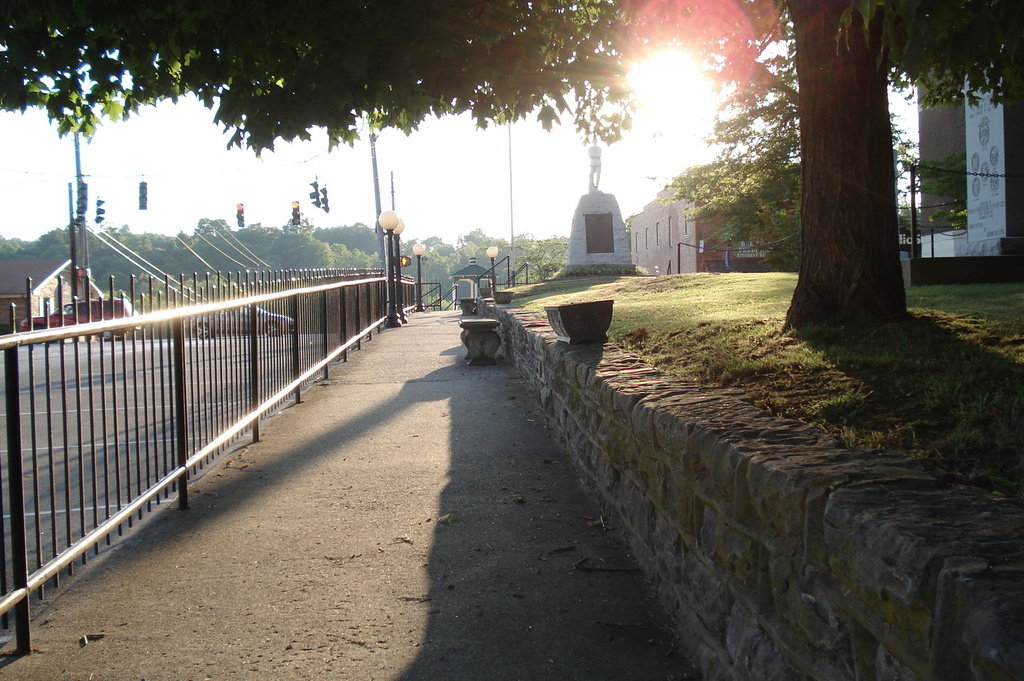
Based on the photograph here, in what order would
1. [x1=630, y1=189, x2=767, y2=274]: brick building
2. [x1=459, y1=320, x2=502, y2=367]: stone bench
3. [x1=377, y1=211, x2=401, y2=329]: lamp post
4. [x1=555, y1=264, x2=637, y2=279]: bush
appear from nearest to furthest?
1. [x1=459, y1=320, x2=502, y2=367]: stone bench
2. [x1=377, y1=211, x2=401, y2=329]: lamp post
3. [x1=555, y1=264, x2=637, y2=279]: bush
4. [x1=630, y1=189, x2=767, y2=274]: brick building

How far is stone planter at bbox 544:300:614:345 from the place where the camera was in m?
6.63

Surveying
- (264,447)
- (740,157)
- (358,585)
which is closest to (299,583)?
(358,585)

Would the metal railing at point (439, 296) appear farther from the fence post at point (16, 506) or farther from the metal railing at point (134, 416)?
the fence post at point (16, 506)

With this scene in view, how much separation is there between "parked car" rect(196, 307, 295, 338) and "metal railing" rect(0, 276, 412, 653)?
0.6 inches

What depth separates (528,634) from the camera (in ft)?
11.6

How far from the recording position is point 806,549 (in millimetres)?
2309

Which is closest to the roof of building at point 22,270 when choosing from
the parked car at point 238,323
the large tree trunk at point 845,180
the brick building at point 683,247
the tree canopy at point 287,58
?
the brick building at point 683,247

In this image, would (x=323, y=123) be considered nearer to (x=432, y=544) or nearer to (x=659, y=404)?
(x=432, y=544)

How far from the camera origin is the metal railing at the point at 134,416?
3.45 metres

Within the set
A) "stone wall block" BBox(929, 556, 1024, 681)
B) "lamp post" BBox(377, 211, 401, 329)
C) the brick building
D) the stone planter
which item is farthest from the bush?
"stone wall block" BBox(929, 556, 1024, 681)

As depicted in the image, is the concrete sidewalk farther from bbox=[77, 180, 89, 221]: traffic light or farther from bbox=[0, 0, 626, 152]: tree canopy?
bbox=[77, 180, 89, 221]: traffic light

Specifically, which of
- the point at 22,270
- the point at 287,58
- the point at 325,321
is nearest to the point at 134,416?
the point at 287,58

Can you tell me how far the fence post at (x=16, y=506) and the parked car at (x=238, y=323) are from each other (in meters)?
2.54

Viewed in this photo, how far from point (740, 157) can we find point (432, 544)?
72.6 feet
